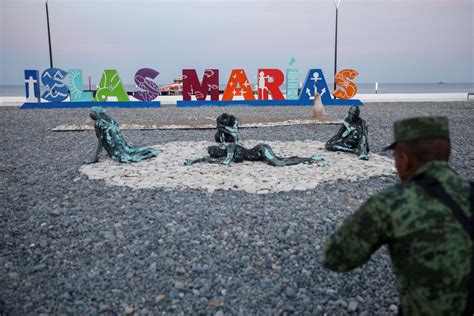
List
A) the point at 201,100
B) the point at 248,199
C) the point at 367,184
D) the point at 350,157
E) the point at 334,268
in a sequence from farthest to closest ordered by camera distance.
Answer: the point at 201,100 → the point at 350,157 → the point at 367,184 → the point at 248,199 → the point at 334,268

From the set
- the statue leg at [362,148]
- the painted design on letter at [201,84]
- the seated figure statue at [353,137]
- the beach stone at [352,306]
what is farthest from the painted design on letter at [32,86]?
the beach stone at [352,306]

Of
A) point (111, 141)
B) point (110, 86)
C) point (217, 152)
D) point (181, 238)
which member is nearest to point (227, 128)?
point (217, 152)

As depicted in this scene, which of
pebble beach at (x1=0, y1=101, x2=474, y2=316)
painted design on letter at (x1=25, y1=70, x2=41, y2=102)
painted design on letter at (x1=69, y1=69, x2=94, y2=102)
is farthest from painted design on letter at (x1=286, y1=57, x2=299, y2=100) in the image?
pebble beach at (x1=0, y1=101, x2=474, y2=316)

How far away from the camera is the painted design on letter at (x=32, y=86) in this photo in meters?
19.1

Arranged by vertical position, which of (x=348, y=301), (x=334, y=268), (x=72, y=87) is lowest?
(x=348, y=301)

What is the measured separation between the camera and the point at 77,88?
20.0m

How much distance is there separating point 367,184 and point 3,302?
5080 millimetres

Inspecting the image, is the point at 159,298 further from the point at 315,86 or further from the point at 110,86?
the point at 315,86

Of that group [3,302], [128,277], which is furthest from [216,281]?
[3,302]

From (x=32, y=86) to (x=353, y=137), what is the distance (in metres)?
17.6

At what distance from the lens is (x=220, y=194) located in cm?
574

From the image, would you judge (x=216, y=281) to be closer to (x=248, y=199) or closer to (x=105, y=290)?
(x=105, y=290)

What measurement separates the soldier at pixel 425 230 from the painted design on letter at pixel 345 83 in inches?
772

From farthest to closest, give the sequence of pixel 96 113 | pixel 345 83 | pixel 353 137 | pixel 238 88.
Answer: pixel 345 83, pixel 238 88, pixel 353 137, pixel 96 113
